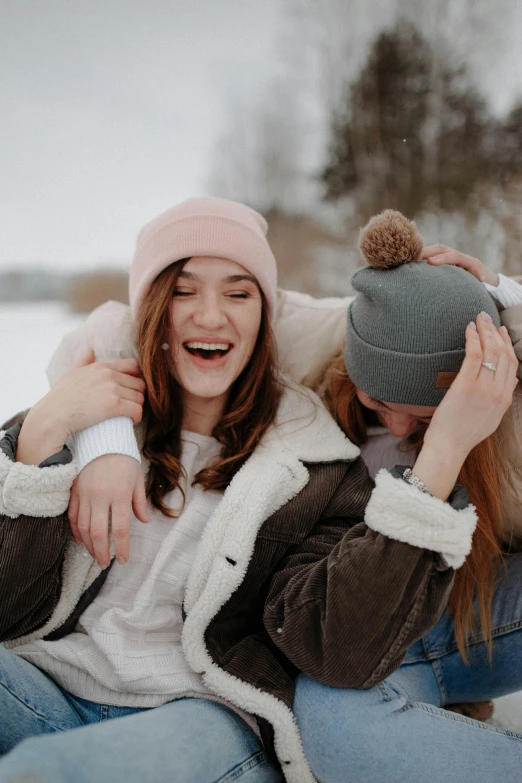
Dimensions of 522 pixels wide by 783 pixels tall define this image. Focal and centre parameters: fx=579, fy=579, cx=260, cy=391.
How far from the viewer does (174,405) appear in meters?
1.26

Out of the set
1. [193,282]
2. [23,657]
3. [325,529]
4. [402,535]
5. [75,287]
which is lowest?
[75,287]

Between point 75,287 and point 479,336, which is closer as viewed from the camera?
point 479,336

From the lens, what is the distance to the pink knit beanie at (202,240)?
3.77 feet

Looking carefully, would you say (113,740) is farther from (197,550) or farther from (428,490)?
(428,490)

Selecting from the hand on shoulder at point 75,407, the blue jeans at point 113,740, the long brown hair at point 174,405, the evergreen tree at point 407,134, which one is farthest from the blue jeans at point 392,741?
the evergreen tree at point 407,134

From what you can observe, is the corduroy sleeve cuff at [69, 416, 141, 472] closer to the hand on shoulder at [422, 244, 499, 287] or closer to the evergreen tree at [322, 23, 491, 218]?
the hand on shoulder at [422, 244, 499, 287]

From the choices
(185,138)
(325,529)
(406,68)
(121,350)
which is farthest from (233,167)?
(325,529)

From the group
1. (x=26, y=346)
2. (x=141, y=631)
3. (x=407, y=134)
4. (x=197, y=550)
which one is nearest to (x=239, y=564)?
(x=197, y=550)

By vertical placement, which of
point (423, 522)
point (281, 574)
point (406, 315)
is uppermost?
point (406, 315)

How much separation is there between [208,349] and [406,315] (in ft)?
1.37

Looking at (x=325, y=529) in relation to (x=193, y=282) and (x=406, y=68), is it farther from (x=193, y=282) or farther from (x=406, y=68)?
(x=406, y=68)

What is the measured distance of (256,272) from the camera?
1.21 meters

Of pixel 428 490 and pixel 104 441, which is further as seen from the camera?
pixel 104 441

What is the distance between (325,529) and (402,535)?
29cm
